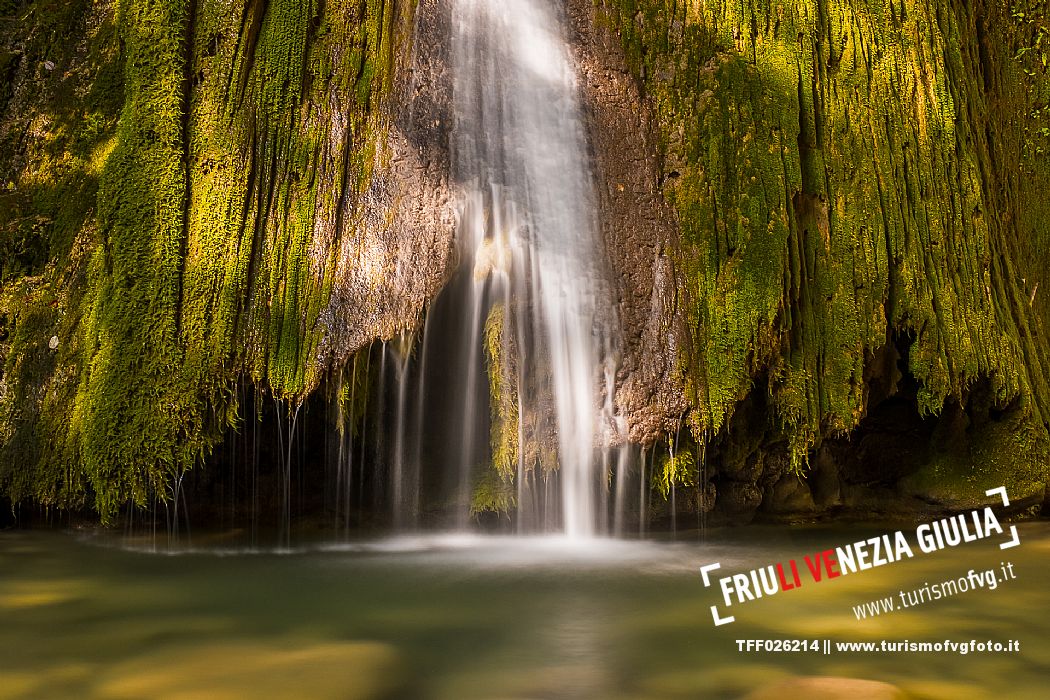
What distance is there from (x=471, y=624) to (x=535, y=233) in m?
2.54

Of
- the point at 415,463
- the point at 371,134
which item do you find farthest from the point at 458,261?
the point at 415,463

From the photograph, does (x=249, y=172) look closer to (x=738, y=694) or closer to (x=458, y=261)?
(x=458, y=261)

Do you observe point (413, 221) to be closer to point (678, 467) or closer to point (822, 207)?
point (678, 467)

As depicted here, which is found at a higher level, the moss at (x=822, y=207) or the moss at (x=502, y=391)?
the moss at (x=822, y=207)

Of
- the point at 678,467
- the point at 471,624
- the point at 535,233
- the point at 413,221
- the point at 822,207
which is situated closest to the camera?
the point at 471,624

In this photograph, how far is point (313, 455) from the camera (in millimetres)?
7047

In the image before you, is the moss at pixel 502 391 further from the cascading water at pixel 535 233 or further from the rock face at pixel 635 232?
the rock face at pixel 635 232

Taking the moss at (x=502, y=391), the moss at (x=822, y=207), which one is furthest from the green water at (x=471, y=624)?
the moss at (x=822, y=207)

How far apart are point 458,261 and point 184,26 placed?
7.84 feet

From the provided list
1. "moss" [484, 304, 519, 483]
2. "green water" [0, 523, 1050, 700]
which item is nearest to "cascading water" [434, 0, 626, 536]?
"moss" [484, 304, 519, 483]

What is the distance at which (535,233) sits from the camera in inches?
227

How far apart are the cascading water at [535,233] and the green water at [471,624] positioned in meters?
0.87

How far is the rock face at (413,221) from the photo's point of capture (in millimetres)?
5656

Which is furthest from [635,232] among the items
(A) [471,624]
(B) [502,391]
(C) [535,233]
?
(A) [471,624]
